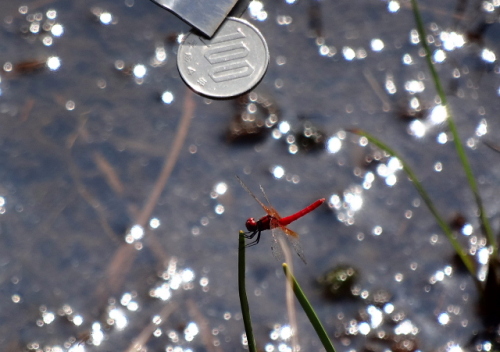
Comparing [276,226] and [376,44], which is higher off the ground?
[376,44]

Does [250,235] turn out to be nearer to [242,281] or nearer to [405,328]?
[405,328]

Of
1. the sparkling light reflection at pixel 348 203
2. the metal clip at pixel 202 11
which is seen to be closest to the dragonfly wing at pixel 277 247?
the sparkling light reflection at pixel 348 203

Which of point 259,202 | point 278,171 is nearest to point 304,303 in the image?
point 259,202

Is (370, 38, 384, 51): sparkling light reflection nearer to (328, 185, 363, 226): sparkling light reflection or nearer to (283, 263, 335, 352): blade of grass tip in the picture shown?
(328, 185, 363, 226): sparkling light reflection

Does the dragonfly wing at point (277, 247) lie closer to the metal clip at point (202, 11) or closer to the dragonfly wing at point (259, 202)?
the dragonfly wing at point (259, 202)

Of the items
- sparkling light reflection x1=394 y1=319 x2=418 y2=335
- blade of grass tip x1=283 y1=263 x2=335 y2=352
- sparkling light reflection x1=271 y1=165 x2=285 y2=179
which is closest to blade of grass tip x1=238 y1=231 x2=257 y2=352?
blade of grass tip x1=283 y1=263 x2=335 y2=352

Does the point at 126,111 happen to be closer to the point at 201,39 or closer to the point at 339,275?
the point at 201,39

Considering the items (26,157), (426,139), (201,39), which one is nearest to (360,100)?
(426,139)
